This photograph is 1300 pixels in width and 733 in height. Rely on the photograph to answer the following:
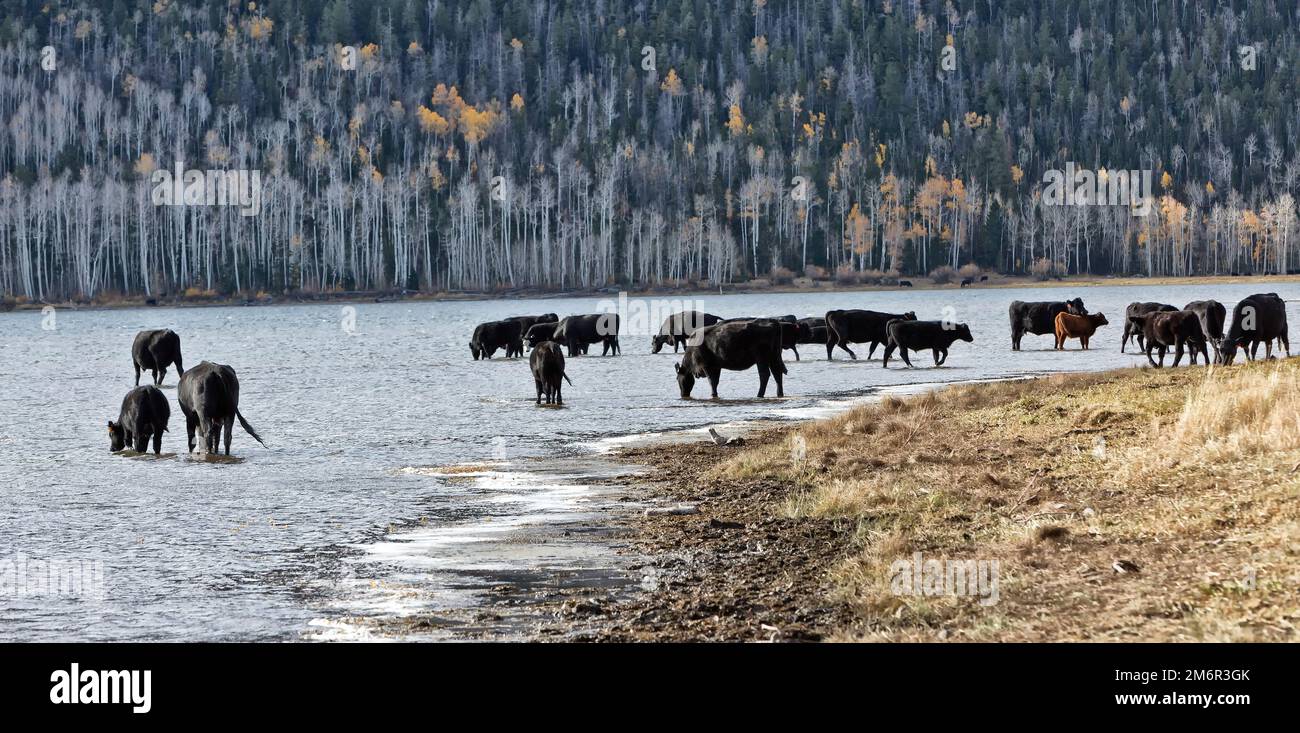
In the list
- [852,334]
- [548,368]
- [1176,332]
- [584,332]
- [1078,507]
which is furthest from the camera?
[584,332]

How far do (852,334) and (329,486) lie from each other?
97.2 ft

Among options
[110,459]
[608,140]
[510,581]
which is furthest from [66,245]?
[510,581]

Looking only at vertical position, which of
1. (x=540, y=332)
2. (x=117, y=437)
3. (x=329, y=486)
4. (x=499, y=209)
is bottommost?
(x=329, y=486)

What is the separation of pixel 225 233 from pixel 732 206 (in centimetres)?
5969

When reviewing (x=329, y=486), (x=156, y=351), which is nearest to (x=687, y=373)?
(x=329, y=486)

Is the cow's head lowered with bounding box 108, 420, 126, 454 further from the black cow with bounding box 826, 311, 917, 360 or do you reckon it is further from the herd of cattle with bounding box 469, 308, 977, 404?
the black cow with bounding box 826, 311, 917, 360

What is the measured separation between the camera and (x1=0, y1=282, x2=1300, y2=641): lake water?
38.9ft

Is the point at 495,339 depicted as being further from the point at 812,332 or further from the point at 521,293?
the point at 521,293

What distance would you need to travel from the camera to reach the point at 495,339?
51906 mm

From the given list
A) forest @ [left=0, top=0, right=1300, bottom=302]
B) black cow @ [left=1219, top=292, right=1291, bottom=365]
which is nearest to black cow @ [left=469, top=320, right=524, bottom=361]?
black cow @ [left=1219, top=292, right=1291, bottom=365]

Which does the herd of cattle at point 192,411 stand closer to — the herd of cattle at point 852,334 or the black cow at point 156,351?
the herd of cattle at point 852,334

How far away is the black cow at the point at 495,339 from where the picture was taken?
51594 mm
